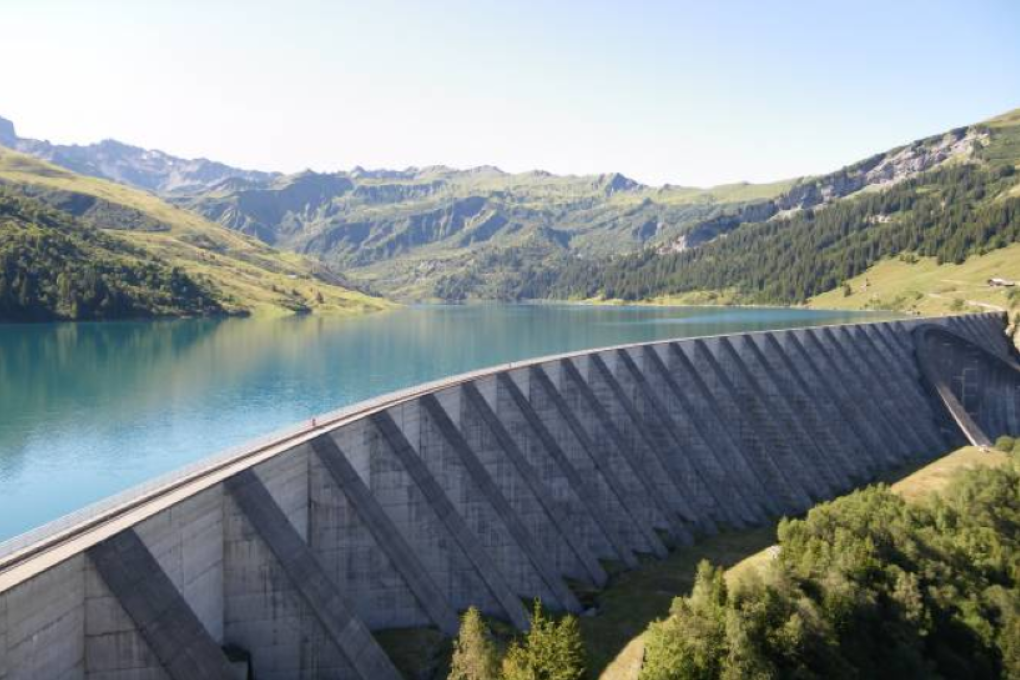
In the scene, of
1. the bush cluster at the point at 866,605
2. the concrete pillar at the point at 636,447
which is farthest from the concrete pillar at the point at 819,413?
the concrete pillar at the point at 636,447

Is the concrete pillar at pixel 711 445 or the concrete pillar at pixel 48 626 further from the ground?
the concrete pillar at pixel 48 626

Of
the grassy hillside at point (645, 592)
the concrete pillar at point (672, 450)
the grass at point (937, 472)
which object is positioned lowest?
the grass at point (937, 472)

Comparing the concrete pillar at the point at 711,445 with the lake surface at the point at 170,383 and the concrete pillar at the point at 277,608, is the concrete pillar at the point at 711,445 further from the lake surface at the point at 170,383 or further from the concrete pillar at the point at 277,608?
the lake surface at the point at 170,383

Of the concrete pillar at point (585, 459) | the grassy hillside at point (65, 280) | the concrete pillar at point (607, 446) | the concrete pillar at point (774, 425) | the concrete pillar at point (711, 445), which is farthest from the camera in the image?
the grassy hillside at point (65, 280)

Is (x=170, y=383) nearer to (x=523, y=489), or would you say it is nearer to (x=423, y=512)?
(x=523, y=489)

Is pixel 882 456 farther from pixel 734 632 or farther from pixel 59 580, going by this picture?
pixel 59 580

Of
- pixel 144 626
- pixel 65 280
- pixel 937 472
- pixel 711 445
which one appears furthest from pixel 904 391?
pixel 65 280

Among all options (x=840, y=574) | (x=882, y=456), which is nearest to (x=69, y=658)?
(x=840, y=574)
